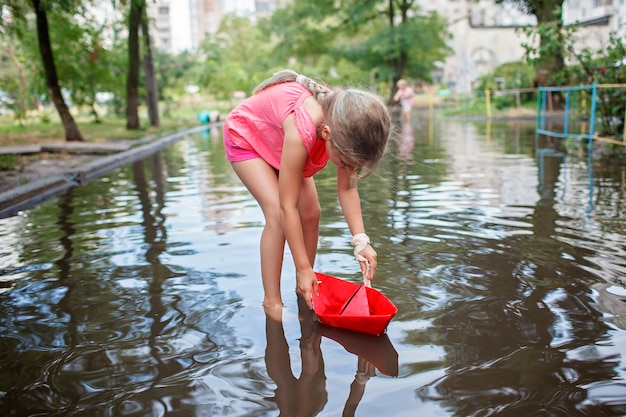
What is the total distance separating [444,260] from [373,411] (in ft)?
6.13

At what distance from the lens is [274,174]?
9.61ft

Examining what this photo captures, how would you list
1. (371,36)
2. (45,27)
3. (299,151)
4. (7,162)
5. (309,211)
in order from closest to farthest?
(299,151) → (309,211) → (7,162) → (45,27) → (371,36)

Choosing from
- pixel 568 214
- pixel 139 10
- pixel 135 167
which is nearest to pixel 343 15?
pixel 139 10

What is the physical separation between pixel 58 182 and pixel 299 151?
18.6 ft

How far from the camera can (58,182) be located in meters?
7.39

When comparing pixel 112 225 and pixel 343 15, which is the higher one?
pixel 343 15

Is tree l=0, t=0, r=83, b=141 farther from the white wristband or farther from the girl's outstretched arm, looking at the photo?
the white wristband

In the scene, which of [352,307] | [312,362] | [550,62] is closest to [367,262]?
[352,307]

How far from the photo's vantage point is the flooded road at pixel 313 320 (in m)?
2.16

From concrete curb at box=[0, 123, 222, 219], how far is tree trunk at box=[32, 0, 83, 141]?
5.90 feet

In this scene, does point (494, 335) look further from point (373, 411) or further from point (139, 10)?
point (139, 10)

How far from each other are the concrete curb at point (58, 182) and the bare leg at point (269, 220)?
12.4 ft

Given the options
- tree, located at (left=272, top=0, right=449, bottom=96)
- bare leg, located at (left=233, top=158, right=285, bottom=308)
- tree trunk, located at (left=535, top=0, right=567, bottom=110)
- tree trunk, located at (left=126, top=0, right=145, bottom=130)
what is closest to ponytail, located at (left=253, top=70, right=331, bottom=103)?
bare leg, located at (left=233, top=158, right=285, bottom=308)

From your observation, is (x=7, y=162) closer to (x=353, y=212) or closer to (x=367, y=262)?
(x=353, y=212)
